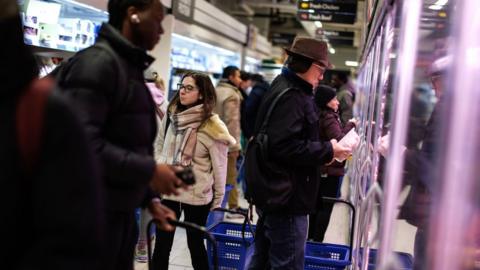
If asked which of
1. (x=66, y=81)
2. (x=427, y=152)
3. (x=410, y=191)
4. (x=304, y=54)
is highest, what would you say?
(x=304, y=54)

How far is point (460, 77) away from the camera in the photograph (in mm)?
1137

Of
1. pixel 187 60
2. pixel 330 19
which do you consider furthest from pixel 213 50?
pixel 330 19

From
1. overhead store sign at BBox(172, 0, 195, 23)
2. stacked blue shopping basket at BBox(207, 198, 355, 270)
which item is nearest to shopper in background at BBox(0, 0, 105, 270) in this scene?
stacked blue shopping basket at BBox(207, 198, 355, 270)

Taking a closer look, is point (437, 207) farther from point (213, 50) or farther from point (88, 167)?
point (213, 50)

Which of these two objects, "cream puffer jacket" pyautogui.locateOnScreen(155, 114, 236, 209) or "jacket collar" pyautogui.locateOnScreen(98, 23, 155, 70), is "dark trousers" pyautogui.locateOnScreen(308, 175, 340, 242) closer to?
"cream puffer jacket" pyautogui.locateOnScreen(155, 114, 236, 209)

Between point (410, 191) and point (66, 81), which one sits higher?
point (66, 81)

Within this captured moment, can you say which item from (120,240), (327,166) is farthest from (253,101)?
(120,240)

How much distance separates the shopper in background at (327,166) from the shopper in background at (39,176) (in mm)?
3430

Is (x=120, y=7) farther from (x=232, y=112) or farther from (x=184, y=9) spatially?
(x=184, y=9)

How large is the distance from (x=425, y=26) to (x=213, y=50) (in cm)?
1020

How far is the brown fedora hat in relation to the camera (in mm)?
2906

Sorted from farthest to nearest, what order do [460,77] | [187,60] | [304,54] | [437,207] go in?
[187,60], [304,54], [437,207], [460,77]

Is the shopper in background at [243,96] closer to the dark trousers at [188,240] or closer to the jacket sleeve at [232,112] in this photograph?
the jacket sleeve at [232,112]

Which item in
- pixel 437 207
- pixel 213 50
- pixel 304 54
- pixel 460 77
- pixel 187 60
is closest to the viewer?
pixel 460 77
